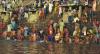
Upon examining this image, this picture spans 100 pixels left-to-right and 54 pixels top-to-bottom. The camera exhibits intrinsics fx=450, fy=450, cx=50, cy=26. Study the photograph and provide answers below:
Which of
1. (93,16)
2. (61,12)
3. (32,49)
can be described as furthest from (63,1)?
(32,49)

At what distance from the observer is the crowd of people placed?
29.7 m

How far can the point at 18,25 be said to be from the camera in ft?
112

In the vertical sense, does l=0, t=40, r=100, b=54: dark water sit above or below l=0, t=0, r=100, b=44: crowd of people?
below

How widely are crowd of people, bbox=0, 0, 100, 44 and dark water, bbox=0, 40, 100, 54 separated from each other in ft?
4.49

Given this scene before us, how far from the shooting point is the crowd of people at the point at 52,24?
29656mm

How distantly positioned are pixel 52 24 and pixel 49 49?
19.7 ft

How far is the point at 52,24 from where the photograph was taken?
31781 mm

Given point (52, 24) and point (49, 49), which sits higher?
point (52, 24)

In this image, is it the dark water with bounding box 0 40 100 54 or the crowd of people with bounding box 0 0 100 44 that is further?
the crowd of people with bounding box 0 0 100 44

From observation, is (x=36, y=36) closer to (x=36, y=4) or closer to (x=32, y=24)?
(x=32, y=24)

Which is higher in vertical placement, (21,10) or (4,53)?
(21,10)

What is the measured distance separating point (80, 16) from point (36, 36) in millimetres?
3361

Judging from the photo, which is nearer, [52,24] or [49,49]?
[49,49]

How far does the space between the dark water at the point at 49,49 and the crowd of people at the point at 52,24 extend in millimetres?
1370
